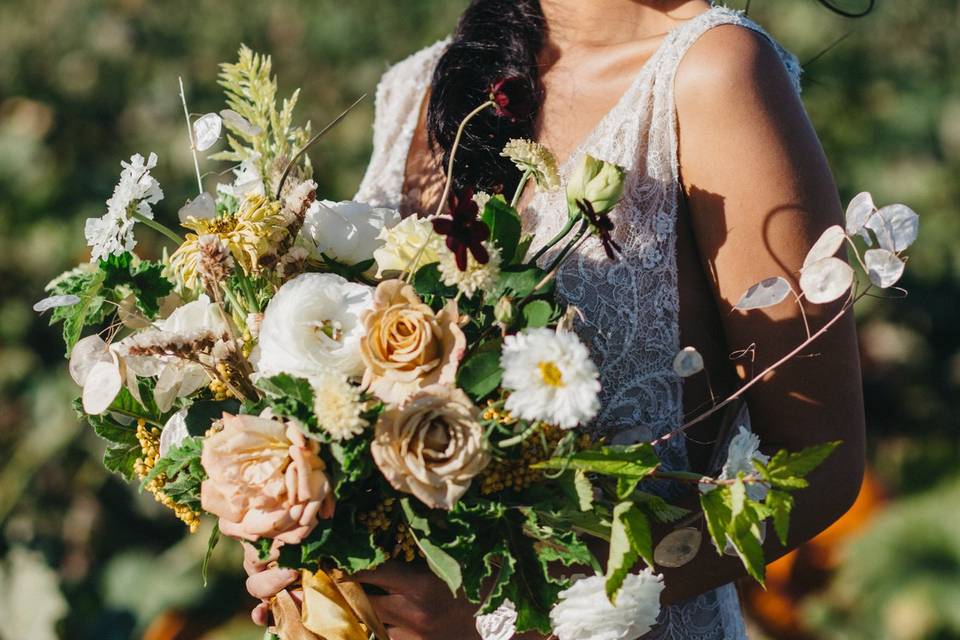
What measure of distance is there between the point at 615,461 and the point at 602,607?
0.16 metres

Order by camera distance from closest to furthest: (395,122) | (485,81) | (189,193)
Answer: (485,81) < (395,122) < (189,193)

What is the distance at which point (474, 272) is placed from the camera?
45.6 inches

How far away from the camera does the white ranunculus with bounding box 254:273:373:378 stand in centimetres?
118

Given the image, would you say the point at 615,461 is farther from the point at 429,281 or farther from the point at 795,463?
the point at 429,281

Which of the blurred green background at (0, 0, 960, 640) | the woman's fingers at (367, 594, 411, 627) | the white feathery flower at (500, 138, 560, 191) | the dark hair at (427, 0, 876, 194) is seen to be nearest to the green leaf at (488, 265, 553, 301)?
the white feathery flower at (500, 138, 560, 191)

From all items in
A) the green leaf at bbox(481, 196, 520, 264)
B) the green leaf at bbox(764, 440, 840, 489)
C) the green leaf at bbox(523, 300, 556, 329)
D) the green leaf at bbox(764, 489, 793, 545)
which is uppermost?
the green leaf at bbox(481, 196, 520, 264)

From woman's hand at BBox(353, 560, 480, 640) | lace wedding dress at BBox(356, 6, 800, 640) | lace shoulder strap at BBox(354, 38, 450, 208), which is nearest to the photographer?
woman's hand at BBox(353, 560, 480, 640)

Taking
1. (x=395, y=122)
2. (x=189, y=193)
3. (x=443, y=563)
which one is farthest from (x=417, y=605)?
(x=189, y=193)

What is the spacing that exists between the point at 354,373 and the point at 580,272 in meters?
0.41

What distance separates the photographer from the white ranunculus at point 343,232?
1371 millimetres

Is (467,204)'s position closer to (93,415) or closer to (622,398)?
(622,398)

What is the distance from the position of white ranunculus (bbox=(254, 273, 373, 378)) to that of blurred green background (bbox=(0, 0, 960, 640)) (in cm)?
234

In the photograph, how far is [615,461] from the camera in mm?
1140

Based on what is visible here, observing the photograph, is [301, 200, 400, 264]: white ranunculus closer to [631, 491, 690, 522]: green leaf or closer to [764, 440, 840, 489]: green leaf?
[631, 491, 690, 522]: green leaf
